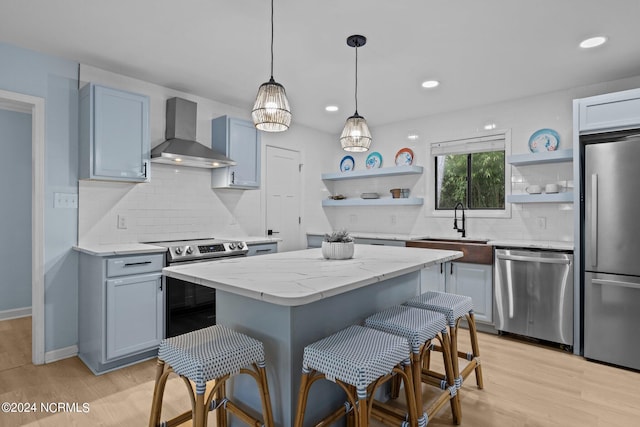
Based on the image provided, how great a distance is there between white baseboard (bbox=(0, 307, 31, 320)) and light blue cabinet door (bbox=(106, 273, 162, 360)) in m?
2.43

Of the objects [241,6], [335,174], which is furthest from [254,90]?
[335,174]

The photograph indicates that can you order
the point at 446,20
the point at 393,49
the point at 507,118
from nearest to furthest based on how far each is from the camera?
1. the point at 446,20
2. the point at 393,49
3. the point at 507,118

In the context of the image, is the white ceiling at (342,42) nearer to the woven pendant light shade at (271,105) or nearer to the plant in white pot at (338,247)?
the woven pendant light shade at (271,105)

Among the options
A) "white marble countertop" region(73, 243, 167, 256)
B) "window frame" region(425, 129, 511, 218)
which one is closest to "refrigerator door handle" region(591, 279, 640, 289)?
"window frame" region(425, 129, 511, 218)

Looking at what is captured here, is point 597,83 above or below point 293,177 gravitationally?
above

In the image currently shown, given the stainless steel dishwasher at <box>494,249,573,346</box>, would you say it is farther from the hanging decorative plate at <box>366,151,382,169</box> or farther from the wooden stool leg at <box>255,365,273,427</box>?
the wooden stool leg at <box>255,365,273,427</box>

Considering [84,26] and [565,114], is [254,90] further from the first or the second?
[565,114]

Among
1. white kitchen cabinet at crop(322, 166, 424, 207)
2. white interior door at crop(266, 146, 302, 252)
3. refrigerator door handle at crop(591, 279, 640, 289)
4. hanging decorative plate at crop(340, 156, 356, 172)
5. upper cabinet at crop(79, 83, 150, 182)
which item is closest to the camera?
refrigerator door handle at crop(591, 279, 640, 289)

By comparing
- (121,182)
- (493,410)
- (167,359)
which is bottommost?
(493,410)

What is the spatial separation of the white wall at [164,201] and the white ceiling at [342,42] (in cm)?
18

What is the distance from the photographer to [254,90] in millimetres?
3881

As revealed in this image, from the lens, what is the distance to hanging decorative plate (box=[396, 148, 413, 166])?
498cm

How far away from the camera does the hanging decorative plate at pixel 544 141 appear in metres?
3.81

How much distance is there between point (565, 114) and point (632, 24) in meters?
1.38
